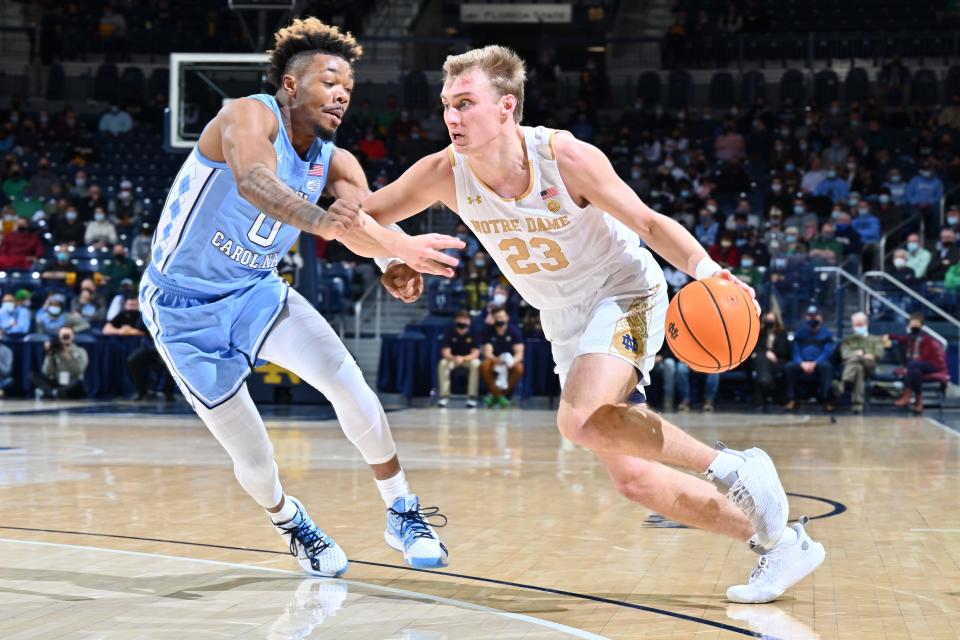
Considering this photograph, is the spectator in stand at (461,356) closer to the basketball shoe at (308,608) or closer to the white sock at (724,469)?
the basketball shoe at (308,608)

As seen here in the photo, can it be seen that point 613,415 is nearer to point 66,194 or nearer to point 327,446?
point 327,446

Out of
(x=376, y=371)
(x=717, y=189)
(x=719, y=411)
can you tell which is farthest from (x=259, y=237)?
(x=717, y=189)

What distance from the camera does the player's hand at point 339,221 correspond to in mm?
4004

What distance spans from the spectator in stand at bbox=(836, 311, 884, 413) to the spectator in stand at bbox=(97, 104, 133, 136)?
14273 mm

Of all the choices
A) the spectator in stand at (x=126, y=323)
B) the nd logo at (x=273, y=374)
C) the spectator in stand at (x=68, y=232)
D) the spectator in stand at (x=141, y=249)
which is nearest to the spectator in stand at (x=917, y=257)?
the nd logo at (x=273, y=374)

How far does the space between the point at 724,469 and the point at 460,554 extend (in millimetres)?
1488

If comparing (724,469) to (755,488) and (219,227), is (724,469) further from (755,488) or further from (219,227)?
(219,227)

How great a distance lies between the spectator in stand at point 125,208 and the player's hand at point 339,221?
16382 millimetres

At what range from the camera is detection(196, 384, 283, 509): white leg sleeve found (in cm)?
476

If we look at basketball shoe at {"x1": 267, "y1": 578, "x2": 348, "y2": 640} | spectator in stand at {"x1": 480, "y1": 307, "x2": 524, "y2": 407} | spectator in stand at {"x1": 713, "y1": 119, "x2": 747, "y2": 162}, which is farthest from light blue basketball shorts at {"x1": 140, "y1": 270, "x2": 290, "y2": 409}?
spectator in stand at {"x1": 713, "y1": 119, "x2": 747, "y2": 162}

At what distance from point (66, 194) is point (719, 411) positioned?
11.8 metres

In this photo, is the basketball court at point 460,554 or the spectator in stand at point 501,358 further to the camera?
the spectator in stand at point 501,358

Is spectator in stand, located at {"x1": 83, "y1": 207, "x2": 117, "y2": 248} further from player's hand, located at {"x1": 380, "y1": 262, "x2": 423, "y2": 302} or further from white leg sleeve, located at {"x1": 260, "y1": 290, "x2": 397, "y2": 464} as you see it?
player's hand, located at {"x1": 380, "y1": 262, "x2": 423, "y2": 302}

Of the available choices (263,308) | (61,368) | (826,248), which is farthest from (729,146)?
(263,308)
